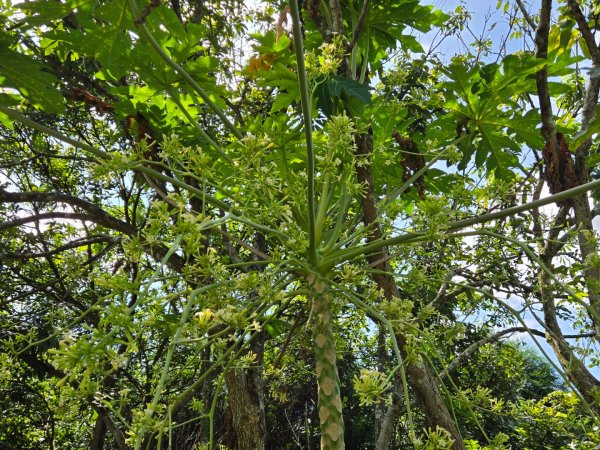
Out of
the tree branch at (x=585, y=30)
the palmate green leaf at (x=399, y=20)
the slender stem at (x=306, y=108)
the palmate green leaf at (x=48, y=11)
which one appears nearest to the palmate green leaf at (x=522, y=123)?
the tree branch at (x=585, y=30)

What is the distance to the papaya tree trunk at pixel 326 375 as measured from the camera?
1.55 m

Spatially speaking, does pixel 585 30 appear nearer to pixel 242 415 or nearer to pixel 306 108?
pixel 306 108

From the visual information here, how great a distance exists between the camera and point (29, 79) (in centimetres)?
210

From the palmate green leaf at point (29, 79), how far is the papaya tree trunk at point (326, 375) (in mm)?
1333

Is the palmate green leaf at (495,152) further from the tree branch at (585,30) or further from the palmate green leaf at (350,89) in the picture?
the palmate green leaf at (350,89)

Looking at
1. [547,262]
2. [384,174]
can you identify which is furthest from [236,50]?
[547,262]

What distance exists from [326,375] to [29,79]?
1.65m

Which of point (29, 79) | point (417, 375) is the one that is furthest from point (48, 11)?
point (417, 375)

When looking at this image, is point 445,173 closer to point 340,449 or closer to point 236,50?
point 340,449

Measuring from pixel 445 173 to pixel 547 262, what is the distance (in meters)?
0.94

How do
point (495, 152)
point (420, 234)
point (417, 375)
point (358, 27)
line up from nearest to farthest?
point (420, 234)
point (417, 375)
point (358, 27)
point (495, 152)

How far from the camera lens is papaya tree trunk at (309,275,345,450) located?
60.9 inches

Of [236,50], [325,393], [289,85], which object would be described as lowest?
[325,393]

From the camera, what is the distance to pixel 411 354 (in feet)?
4.72
